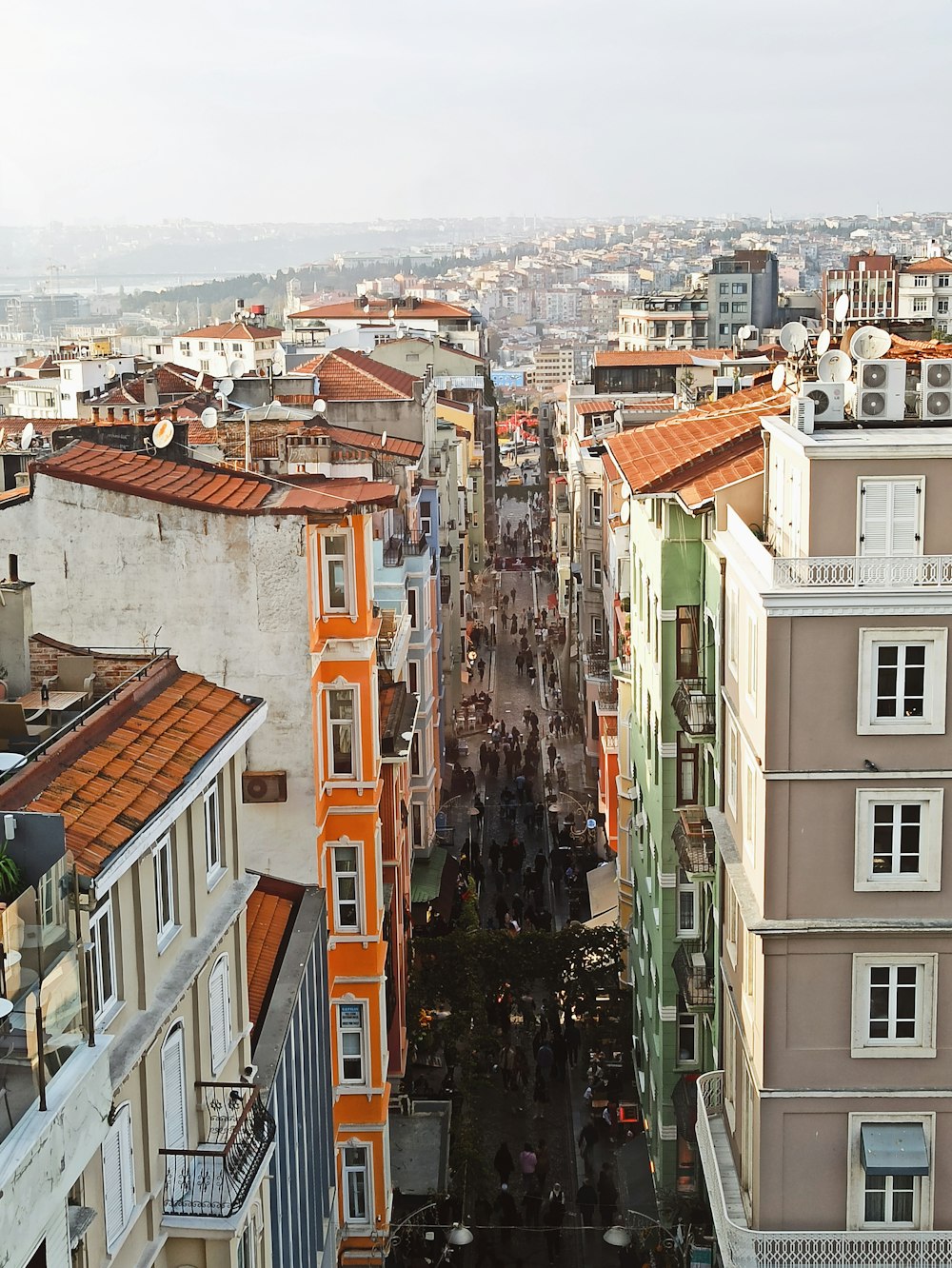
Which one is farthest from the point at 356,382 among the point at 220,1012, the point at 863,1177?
the point at 220,1012

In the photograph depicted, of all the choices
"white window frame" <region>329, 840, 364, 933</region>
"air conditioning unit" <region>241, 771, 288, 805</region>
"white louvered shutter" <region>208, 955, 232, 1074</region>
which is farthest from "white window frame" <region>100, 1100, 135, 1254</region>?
"white window frame" <region>329, 840, 364, 933</region>

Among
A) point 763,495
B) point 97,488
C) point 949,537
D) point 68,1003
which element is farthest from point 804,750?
point 68,1003

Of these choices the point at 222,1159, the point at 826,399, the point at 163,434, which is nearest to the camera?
the point at 222,1159

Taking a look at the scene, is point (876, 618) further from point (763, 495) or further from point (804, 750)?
point (763, 495)

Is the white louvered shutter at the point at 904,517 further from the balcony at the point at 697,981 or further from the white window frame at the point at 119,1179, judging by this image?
the white window frame at the point at 119,1179

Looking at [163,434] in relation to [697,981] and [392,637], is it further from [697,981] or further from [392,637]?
[697,981]
